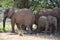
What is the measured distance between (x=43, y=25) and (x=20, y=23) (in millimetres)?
1350

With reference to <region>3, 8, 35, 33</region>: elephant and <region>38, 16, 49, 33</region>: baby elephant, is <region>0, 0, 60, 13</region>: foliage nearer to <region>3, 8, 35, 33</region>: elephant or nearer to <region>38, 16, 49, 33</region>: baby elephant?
<region>3, 8, 35, 33</region>: elephant

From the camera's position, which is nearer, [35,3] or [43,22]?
[43,22]

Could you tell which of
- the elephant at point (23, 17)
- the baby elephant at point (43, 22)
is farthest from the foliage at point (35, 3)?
the baby elephant at point (43, 22)

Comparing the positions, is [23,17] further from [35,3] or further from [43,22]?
[35,3]

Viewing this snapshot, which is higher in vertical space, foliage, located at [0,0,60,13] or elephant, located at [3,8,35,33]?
foliage, located at [0,0,60,13]

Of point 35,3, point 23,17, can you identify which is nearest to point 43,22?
point 23,17

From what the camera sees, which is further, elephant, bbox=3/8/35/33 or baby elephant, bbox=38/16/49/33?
elephant, bbox=3/8/35/33

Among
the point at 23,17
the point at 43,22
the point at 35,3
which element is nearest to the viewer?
the point at 43,22

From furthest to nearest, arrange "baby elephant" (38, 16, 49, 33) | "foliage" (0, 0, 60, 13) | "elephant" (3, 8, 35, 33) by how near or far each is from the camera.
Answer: "foliage" (0, 0, 60, 13)
"elephant" (3, 8, 35, 33)
"baby elephant" (38, 16, 49, 33)

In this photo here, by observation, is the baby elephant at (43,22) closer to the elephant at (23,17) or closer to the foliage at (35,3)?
the elephant at (23,17)

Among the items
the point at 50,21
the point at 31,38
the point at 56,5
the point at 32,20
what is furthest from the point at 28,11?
the point at 56,5

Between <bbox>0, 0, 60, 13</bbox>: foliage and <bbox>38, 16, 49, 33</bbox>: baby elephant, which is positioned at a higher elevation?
<bbox>0, 0, 60, 13</bbox>: foliage

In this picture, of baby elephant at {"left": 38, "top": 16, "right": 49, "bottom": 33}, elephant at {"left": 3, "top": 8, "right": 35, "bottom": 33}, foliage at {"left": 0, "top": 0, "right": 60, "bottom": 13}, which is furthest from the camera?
foliage at {"left": 0, "top": 0, "right": 60, "bottom": 13}

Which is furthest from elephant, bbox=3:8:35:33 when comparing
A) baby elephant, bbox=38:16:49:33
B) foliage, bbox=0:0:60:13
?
foliage, bbox=0:0:60:13
